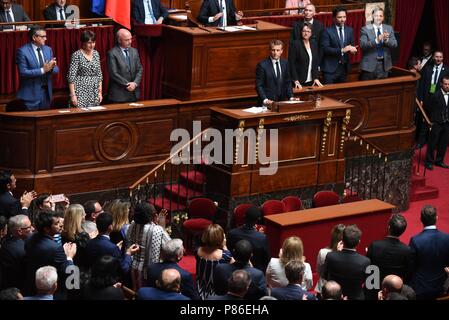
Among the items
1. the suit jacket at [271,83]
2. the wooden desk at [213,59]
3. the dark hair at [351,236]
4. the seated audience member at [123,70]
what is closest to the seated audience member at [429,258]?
the dark hair at [351,236]

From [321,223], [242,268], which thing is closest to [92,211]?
[242,268]

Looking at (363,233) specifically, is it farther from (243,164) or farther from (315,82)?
(315,82)

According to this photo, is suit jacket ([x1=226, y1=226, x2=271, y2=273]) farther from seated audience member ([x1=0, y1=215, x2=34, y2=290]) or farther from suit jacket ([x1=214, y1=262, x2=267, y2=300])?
seated audience member ([x1=0, y1=215, x2=34, y2=290])

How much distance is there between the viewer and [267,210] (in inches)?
481

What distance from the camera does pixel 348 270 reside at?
9555 millimetres

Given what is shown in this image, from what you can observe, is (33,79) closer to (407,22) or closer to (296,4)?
(296,4)

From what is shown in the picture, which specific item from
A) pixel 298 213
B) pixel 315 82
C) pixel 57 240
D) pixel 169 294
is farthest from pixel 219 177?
pixel 169 294

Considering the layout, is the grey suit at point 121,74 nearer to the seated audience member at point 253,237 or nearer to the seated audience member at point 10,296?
the seated audience member at point 253,237

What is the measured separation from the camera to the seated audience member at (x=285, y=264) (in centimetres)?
951

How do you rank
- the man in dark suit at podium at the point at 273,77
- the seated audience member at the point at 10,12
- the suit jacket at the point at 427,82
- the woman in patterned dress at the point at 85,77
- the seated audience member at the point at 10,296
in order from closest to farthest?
the seated audience member at the point at 10,296, the woman in patterned dress at the point at 85,77, the man in dark suit at podium at the point at 273,77, the seated audience member at the point at 10,12, the suit jacket at the point at 427,82

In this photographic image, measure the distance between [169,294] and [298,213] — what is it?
376 cm

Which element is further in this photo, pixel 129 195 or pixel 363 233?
pixel 129 195

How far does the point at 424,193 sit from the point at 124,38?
4.80m

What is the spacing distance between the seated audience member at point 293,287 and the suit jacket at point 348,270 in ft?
2.80
